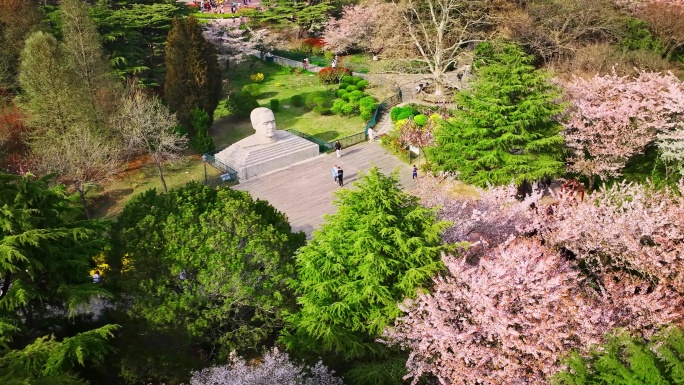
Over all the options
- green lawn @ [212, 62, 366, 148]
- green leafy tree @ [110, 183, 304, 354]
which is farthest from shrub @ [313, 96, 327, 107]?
green leafy tree @ [110, 183, 304, 354]

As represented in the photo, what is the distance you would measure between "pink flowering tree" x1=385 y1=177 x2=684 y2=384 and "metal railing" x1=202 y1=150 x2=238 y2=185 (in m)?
17.1

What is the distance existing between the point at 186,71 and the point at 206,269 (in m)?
23.9

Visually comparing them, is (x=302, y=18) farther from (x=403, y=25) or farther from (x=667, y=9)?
(x=667, y=9)

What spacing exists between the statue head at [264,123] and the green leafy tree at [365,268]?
714 inches

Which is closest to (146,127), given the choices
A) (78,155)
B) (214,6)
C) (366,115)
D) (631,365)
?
(78,155)

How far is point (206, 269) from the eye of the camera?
16.3 metres

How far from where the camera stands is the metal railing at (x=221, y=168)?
31314 millimetres

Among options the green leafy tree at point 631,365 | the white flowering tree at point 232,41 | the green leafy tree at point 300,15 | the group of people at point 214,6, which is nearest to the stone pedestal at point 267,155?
the white flowering tree at point 232,41

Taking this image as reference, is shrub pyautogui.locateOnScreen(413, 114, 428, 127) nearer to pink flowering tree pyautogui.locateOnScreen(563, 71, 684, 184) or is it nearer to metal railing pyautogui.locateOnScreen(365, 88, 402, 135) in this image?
metal railing pyautogui.locateOnScreen(365, 88, 402, 135)

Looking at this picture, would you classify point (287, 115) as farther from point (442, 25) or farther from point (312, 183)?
point (442, 25)

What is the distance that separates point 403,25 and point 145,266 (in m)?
35.8

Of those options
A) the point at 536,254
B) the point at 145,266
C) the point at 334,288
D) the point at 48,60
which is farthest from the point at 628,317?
the point at 48,60

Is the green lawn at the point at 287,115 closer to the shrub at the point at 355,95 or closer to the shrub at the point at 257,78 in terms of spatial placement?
the shrub at the point at 257,78

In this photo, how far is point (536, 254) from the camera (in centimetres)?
1541
